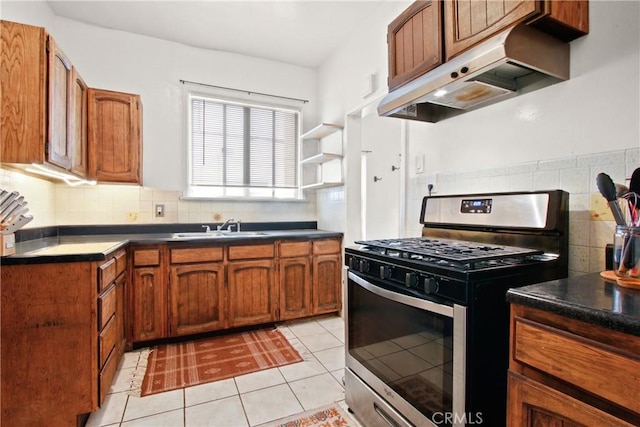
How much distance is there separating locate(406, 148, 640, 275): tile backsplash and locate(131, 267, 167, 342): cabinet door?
251cm

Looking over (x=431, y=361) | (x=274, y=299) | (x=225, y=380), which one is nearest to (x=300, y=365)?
(x=225, y=380)

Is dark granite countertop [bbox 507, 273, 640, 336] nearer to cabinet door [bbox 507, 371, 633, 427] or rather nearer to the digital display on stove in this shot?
cabinet door [bbox 507, 371, 633, 427]

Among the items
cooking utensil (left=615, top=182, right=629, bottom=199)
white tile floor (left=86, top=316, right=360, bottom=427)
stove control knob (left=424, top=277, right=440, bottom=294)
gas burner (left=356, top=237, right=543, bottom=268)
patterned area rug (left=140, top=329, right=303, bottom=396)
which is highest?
cooking utensil (left=615, top=182, right=629, bottom=199)

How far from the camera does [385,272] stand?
4.56 ft

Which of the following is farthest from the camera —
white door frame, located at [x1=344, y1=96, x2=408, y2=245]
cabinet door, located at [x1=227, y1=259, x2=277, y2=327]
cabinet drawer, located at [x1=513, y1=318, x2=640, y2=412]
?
white door frame, located at [x1=344, y1=96, x2=408, y2=245]

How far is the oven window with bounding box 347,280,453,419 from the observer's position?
1.16 metres

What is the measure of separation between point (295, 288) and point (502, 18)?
250 cm

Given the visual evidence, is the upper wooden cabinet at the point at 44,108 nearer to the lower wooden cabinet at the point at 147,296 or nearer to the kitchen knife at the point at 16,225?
the kitchen knife at the point at 16,225

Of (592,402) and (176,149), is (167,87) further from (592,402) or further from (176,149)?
(592,402)

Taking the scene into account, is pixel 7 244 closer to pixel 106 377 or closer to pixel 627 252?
pixel 106 377

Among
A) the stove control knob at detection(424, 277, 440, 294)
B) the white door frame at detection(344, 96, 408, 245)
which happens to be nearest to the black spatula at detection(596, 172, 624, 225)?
→ the stove control knob at detection(424, 277, 440, 294)

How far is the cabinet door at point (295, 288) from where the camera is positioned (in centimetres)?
296

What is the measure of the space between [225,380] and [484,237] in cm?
182

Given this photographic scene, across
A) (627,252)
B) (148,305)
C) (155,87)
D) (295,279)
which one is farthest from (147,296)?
(627,252)
